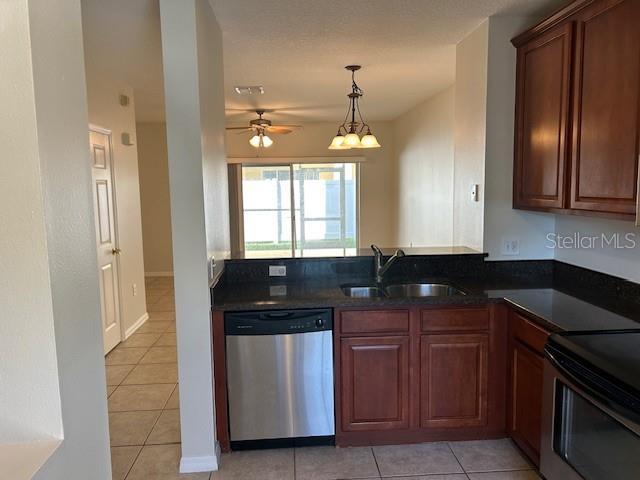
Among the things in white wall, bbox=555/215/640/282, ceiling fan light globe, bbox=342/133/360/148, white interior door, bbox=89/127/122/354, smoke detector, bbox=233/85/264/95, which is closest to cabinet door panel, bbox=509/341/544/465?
white wall, bbox=555/215/640/282

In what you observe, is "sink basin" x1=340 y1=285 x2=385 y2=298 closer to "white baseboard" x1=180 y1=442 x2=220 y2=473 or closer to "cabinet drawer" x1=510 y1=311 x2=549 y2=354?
"cabinet drawer" x1=510 y1=311 x2=549 y2=354

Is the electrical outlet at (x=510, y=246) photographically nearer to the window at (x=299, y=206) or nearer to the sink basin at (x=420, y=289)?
the sink basin at (x=420, y=289)

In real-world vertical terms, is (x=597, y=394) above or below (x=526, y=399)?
above

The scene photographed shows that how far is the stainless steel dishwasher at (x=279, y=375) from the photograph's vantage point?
252cm

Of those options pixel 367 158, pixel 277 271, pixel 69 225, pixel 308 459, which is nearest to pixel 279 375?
pixel 308 459

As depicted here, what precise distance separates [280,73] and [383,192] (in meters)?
3.99

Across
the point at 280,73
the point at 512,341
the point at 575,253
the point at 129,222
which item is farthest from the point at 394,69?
the point at 129,222

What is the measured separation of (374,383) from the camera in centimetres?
262

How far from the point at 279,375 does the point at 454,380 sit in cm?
99

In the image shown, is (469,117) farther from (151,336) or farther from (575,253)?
(151,336)

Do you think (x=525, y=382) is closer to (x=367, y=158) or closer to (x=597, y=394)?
(x=597, y=394)

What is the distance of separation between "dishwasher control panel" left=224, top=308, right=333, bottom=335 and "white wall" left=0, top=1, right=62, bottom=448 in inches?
67.1

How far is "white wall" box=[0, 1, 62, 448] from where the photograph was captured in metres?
0.74

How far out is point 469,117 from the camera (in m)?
3.26
